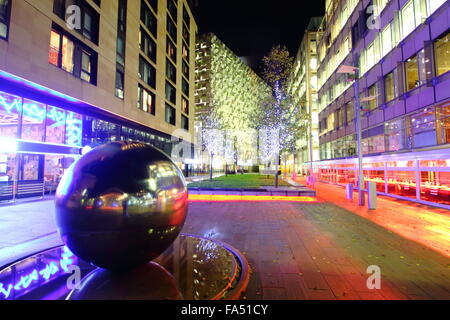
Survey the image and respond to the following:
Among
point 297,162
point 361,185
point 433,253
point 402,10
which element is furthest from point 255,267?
point 297,162

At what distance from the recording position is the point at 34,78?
13.4 metres

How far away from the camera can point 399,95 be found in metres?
15.9

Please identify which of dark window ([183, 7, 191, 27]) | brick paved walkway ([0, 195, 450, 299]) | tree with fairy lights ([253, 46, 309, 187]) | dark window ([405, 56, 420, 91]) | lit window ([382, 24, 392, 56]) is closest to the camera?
brick paved walkway ([0, 195, 450, 299])

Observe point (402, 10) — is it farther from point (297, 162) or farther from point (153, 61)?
point (297, 162)

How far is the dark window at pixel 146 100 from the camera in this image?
2575cm

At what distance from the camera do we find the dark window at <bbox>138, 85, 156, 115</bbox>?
2575cm

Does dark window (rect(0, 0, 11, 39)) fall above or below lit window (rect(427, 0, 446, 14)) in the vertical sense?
below

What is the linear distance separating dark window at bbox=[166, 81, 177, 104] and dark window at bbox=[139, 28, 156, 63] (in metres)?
4.82

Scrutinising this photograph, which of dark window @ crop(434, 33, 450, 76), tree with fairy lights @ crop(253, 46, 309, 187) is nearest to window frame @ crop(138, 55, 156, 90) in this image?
tree with fairy lights @ crop(253, 46, 309, 187)

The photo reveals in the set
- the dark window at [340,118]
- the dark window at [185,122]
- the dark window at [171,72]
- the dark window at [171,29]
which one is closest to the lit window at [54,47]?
the dark window at [171,72]

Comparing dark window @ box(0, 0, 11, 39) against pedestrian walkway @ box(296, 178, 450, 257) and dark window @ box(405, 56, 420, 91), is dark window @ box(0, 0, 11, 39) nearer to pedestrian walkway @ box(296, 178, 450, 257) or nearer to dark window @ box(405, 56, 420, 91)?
pedestrian walkway @ box(296, 178, 450, 257)

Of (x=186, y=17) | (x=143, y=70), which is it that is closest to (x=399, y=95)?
(x=143, y=70)

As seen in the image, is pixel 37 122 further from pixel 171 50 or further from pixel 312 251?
pixel 171 50

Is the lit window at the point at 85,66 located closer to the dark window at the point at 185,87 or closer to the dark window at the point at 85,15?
the dark window at the point at 85,15
